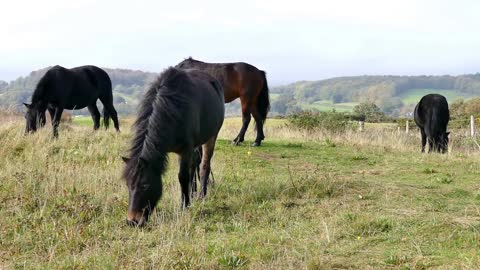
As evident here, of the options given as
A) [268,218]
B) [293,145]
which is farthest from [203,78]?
[293,145]

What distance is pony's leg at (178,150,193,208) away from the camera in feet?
19.9

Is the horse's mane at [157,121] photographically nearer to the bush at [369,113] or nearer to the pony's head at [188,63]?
the pony's head at [188,63]

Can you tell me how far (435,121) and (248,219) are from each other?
10.5 metres

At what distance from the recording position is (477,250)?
14.4 feet

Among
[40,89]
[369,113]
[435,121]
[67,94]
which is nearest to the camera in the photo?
[40,89]

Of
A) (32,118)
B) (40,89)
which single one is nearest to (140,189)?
(32,118)

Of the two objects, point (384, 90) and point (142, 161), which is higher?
point (142, 161)

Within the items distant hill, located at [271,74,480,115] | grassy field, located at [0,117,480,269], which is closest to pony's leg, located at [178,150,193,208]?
grassy field, located at [0,117,480,269]

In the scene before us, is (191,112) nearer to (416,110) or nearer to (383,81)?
(416,110)

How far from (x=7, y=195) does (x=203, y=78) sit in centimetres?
310

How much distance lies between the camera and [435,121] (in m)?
14.5

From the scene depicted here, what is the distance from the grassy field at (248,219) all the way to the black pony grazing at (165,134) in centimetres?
28

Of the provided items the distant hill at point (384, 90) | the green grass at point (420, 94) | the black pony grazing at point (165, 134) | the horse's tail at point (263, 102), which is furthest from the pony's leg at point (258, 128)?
the green grass at point (420, 94)

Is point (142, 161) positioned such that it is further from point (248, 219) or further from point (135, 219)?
point (248, 219)
